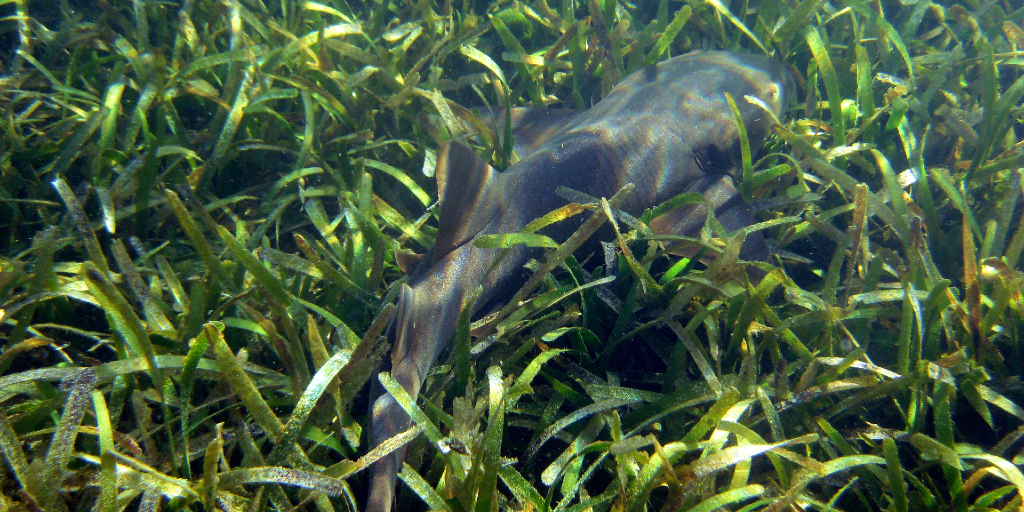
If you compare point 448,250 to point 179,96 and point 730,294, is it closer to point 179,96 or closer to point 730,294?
point 730,294

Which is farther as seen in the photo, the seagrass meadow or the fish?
the fish

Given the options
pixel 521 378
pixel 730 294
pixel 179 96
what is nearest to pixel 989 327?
pixel 730 294

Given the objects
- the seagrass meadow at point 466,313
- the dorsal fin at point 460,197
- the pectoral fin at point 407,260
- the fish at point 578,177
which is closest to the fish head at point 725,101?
the fish at point 578,177

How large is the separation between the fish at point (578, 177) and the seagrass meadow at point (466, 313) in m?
0.13

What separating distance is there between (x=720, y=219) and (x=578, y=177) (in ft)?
3.04

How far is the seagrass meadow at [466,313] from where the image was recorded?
173 cm

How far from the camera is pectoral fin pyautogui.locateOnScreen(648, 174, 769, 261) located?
2.64m

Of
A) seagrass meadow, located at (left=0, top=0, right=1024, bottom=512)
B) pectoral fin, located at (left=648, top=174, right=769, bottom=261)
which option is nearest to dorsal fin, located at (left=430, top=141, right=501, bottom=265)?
seagrass meadow, located at (left=0, top=0, right=1024, bottom=512)

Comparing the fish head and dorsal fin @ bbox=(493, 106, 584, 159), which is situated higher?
dorsal fin @ bbox=(493, 106, 584, 159)

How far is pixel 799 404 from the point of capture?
6.70 feet

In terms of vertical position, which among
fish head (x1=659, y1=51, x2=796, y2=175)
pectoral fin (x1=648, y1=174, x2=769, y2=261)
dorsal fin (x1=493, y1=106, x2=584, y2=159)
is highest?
dorsal fin (x1=493, y1=106, x2=584, y2=159)

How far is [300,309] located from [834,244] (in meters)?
3.05

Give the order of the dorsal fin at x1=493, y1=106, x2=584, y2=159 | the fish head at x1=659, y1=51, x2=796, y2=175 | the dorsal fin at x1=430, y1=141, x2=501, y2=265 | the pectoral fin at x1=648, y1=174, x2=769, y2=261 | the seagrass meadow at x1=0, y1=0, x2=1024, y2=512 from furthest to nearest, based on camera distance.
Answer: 1. the dorsal fin at x1=493, y1=106, x2=584, y2=159
2. the fish head at x1=659, y1=51, x2=796, y2=175
3. the pectoral fin at x1=648, y1=174, x2=769, y2=261
4. the dorsal fin at x1=430, y1=141, x2=501, y2=265
5. the seagrass meadow at x1=0, y1=0, x2=1024, y2=512

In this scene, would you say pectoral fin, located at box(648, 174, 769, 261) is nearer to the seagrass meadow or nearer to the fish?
the fish
